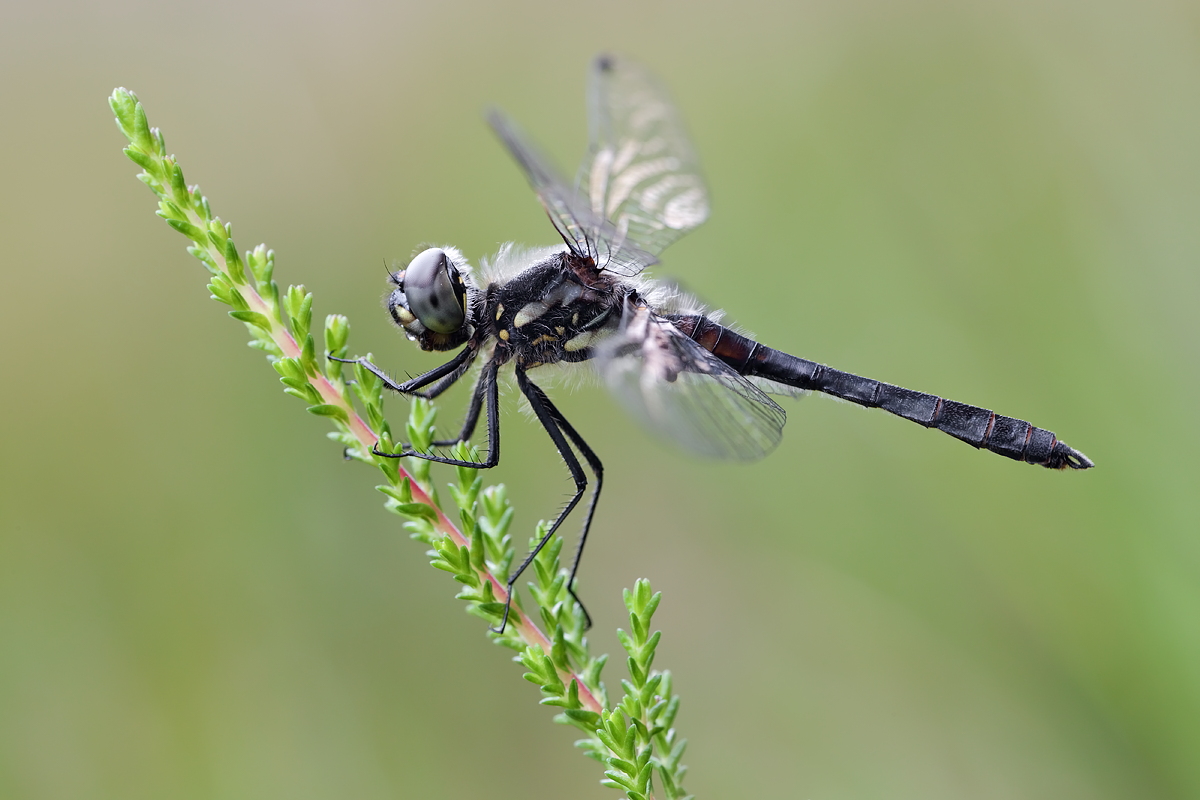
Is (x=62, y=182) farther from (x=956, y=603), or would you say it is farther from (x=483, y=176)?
(x=956, y=603)

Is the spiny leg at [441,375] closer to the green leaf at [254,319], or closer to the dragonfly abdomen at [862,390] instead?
the green leaf at [254,319]

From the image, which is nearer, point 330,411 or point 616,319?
point 330,411

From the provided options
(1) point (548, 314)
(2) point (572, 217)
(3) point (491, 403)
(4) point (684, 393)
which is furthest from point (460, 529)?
(2) point (572, 217)

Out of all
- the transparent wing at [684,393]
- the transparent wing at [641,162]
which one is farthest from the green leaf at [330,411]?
the transparent wing at [641,162]

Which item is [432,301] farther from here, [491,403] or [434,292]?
[491,403]

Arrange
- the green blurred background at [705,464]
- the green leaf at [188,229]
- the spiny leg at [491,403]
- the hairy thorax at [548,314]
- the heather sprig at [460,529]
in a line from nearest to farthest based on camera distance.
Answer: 1. the heather sprig at [460,529]
2. the green leaf at [188,229]
3. the spiny leg at [491,403]
4. the hairy thorax at [548,314]
5. the green blurred background at [705,464]

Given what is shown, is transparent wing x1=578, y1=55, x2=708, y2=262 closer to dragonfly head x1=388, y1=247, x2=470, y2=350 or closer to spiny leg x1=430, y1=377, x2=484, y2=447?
dragonfly head x1=388, y1=247, x2=470, y2=350
